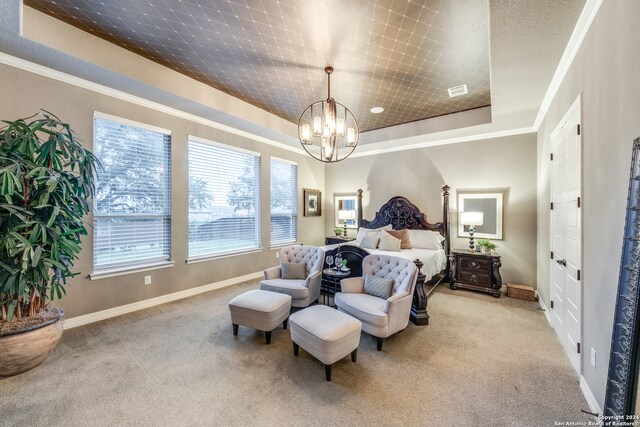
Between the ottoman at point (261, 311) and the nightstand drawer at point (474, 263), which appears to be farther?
the nightstand drawer at point (474, 263)

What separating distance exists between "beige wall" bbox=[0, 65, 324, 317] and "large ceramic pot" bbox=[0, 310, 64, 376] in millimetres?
972

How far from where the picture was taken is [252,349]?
2.70 m

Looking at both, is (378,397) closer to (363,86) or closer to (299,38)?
(299,38)

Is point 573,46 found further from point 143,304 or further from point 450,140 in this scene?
point 143,304

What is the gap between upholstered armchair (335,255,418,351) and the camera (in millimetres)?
2693

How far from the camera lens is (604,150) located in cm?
177

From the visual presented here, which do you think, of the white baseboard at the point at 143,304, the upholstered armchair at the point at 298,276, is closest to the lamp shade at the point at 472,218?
the upholstered armchair at the point at 298,276

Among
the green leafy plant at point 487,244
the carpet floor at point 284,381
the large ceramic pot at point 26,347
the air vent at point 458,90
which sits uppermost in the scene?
the air vent at point 458,90

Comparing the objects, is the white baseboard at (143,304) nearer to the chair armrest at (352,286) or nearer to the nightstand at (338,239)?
the nightstand at (338,239)

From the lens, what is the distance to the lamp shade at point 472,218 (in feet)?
15.0

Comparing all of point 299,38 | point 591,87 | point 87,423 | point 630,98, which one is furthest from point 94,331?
point 591,87

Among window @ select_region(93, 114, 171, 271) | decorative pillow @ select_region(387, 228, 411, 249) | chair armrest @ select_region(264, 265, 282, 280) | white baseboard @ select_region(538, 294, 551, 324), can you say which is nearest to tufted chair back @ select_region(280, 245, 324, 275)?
chair armrest @ select_region(264, 265, 282, 280)

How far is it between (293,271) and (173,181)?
2425mm

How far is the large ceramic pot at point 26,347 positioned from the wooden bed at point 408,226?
3206mm
